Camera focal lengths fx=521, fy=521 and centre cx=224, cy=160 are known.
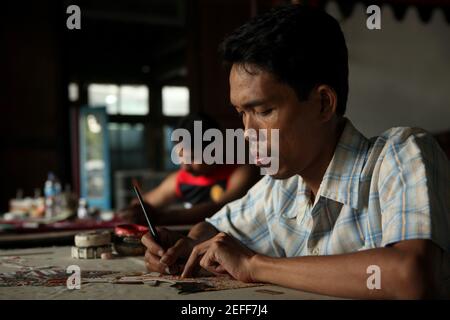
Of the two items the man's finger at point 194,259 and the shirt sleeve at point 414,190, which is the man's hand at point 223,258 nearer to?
the man's finger at point 194,259

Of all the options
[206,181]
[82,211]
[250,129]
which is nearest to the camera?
[250,129]

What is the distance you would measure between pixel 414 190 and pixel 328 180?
29cm

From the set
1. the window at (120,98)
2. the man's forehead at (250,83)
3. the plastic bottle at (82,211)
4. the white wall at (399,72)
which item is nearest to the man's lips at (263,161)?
the man's forehead at (250,83)

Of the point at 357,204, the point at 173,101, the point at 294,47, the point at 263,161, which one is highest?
the point at 173,101

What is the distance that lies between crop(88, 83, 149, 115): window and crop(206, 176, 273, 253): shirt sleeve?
424 inches

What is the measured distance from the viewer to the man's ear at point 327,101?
1.30 metres

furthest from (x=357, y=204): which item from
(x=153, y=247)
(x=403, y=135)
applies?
(x=153, y=247)

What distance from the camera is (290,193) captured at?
159 cm

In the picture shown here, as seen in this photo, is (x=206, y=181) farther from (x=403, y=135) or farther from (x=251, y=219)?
(x=403, y=135)

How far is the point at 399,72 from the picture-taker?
18.0ft

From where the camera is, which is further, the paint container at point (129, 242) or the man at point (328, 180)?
the paint container at point (129, 242)

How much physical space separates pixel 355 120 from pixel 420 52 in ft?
4.23

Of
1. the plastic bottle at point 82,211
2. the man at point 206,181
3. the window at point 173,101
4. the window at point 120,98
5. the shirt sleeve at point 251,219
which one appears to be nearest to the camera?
the shirt sleeve at point 251,219
